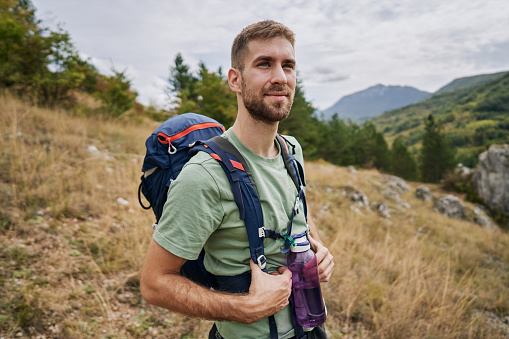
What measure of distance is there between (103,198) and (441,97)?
8846 inches

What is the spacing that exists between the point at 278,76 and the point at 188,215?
76cm

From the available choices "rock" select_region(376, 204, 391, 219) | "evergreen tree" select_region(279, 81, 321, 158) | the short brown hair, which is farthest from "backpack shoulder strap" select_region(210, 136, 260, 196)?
"evergreen tree" select_region(279, 81, 321, 158)

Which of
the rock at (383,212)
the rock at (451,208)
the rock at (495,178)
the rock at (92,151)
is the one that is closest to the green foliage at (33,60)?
the rock at (92,151)

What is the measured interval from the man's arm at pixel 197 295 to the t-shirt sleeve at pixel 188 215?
67 millimetres

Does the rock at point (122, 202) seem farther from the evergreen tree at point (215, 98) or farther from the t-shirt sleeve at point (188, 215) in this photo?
the evergreen tree at point (215, 98)

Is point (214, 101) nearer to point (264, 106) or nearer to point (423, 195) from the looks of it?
point (264, 106)

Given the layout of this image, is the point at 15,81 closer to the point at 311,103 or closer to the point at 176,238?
the point at 176,238

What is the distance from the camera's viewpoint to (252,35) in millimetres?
1274

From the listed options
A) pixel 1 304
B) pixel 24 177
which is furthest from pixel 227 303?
pixel 24 177

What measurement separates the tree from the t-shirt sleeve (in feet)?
130

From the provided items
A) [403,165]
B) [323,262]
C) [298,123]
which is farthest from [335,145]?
[323,262]

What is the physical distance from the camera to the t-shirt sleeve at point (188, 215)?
101 cm

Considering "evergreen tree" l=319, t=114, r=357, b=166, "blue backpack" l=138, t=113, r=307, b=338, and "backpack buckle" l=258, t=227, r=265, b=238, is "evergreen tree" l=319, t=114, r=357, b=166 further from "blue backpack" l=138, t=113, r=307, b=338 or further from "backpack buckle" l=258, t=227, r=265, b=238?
A: "backpack buckle" l=258, t=227, r=265, b=238

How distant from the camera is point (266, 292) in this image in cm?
108
